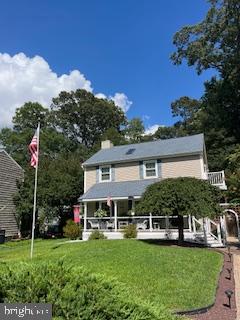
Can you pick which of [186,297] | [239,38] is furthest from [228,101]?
[186,297]

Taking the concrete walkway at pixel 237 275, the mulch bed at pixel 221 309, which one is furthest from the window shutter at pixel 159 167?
the mulch bed at pixel 221 309

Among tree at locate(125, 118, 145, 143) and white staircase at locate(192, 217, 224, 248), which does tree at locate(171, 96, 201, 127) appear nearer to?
tree at locate(125, 118, 145, 143)

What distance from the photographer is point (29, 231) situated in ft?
91.2

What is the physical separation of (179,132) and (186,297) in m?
43.5

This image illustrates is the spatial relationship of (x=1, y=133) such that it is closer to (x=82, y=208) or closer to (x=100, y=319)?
(x=82, y=208)

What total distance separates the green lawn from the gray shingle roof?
30.5 feet

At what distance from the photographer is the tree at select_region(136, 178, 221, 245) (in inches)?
595

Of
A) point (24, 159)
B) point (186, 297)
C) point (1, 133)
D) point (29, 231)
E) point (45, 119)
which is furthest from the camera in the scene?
point (45, 119)

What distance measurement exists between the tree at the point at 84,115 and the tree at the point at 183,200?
119 ft

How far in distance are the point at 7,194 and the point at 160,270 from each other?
19.2 m

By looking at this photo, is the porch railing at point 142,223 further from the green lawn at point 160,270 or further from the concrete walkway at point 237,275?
the concrete walkway at point 237,275

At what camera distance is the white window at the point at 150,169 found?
23.1 metres

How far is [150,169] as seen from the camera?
76.5 ft

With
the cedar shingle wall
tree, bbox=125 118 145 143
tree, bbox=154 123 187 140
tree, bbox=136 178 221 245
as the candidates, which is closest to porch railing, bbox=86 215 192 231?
the cedar shingle wall
